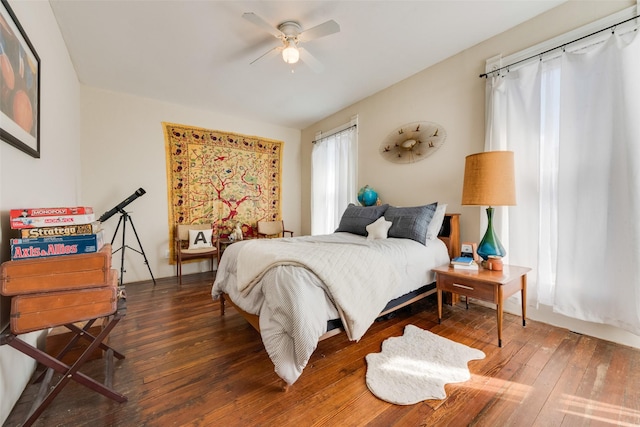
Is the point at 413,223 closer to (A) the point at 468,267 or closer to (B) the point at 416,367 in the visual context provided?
(A) the point at 468,267

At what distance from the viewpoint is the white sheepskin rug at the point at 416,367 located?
1.39 metres

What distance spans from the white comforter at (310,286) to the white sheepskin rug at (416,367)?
0.82 ft

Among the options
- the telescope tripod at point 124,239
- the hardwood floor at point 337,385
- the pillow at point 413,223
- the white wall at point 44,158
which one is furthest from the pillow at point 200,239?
the pillow at point 413,223

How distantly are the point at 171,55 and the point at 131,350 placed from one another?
2.81 meters

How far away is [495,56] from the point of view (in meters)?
2.45

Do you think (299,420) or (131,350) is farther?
(131,350)

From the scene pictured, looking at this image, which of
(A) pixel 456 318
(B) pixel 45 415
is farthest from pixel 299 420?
(A) pixel 456 318

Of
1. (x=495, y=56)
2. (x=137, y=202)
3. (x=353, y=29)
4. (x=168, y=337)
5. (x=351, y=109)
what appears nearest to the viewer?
(x=168, y=337)

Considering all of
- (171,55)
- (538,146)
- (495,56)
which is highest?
(171,55)

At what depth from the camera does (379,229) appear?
8.69 feet

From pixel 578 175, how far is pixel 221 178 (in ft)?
14.4

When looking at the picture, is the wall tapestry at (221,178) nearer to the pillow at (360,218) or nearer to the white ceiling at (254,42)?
the white ceiling at (254,42)

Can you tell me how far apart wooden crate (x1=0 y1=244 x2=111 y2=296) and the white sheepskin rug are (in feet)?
5.09

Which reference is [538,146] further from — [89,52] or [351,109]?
[89,52]
